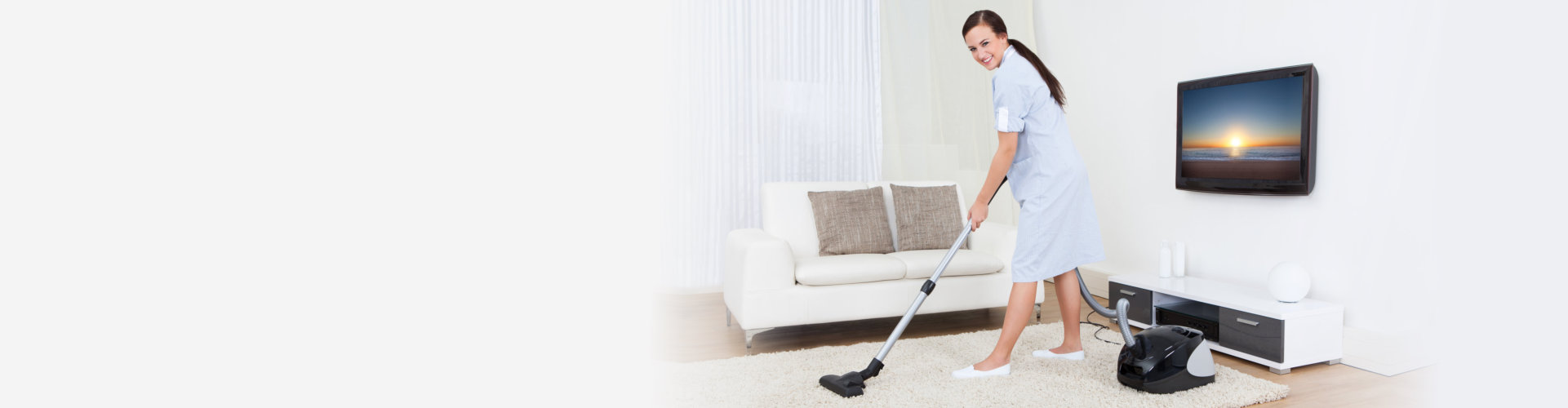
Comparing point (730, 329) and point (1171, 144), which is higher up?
point (1171, 144)

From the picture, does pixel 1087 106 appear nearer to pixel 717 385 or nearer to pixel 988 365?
pixel 988 365

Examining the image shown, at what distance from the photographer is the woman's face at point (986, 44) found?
2129mm

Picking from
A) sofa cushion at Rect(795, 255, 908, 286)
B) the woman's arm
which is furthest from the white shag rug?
the woman's arm

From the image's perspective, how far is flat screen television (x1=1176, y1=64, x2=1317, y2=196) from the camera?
275cm

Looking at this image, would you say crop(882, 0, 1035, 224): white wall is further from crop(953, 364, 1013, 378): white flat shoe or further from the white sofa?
crop(953, 364, 1013, 378): white flat shoe

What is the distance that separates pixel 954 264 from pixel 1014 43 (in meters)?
1.01

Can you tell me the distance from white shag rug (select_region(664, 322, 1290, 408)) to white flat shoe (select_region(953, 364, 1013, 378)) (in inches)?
0.7

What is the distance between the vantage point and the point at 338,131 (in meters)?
0.79

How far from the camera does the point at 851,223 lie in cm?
321

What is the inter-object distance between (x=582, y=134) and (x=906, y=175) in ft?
11.9

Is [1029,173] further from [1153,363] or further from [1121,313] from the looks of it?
[1153,363]

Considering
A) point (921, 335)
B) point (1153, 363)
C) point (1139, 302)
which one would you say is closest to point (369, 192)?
point (1153, 363)

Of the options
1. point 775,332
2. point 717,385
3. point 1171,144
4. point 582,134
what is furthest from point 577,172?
point 1171,144

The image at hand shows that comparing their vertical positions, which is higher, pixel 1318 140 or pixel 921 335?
pixel 1318 140
